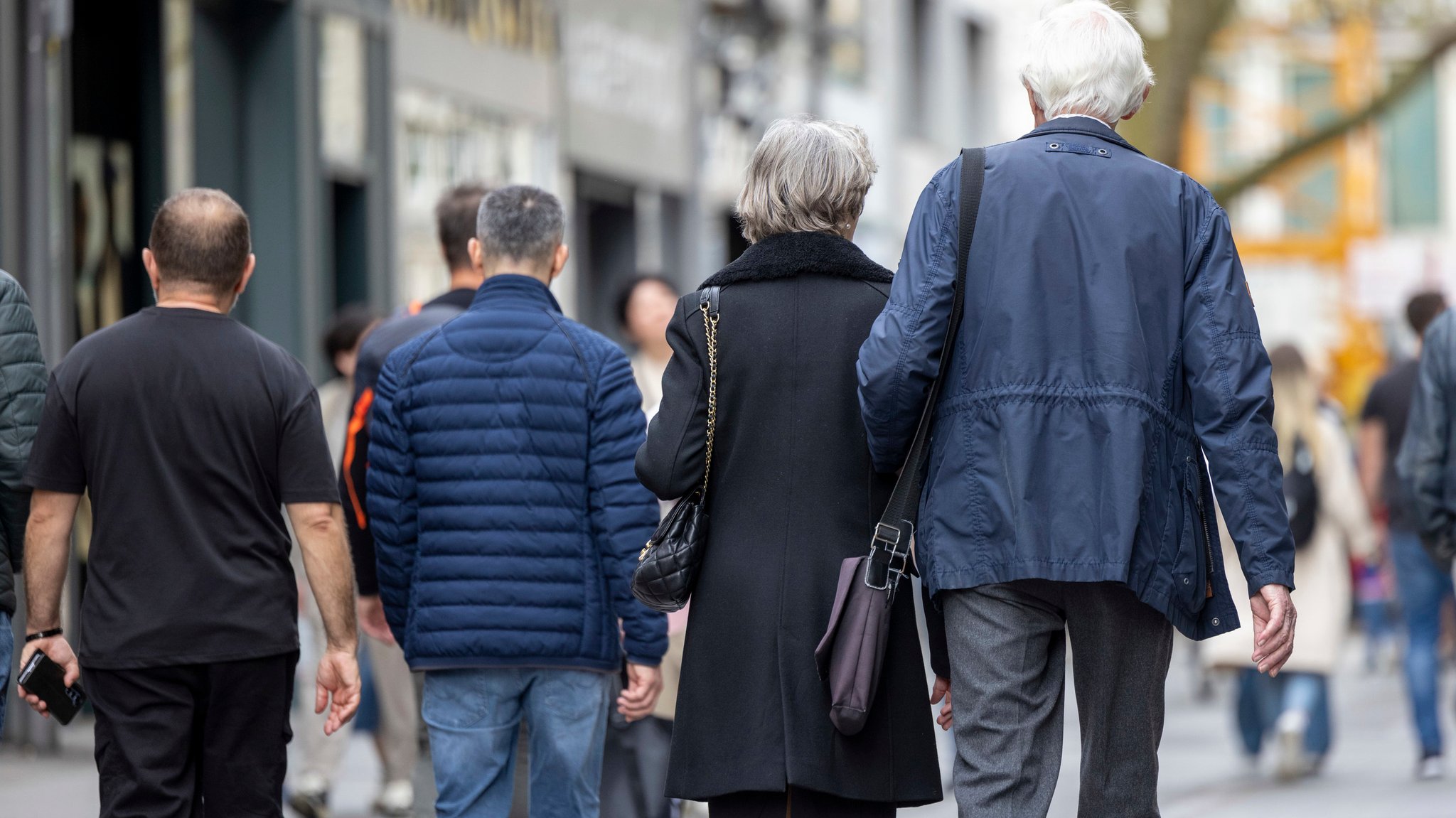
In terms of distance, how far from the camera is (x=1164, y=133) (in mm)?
17266

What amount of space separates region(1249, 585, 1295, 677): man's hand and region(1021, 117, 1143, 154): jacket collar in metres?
0.90

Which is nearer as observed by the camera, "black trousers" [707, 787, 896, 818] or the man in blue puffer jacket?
"black trousers" [707, 787, 896, 818]

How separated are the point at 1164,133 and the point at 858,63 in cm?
779

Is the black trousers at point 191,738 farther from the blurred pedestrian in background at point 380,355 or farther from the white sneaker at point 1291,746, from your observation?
the white sneaker at point 1291,746

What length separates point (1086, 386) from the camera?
407 centimetres

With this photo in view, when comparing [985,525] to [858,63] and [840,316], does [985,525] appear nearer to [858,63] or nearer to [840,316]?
[840,316]

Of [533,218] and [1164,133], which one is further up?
[1164,133]

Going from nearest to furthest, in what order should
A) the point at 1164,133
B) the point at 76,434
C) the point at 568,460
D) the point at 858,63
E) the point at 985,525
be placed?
the point at 985,525, the point at 76,434, the point at 568,460, the point at 1164,133, the point at 858,63

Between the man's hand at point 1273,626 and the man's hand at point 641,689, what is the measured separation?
1.62 m

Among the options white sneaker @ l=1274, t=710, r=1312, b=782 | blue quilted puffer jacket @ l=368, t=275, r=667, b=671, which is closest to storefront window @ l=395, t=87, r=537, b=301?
white sneaker @ l=1274, t=710, r=1312, b=782

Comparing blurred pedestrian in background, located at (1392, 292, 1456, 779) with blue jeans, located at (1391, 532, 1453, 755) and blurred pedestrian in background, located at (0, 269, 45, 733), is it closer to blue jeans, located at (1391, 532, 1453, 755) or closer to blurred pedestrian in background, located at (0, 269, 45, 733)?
blue jeans, located at (1391, 532, 1453, 755)

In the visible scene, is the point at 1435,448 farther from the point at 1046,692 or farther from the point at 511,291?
the point at 1046,692

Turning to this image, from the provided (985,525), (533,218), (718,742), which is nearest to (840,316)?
(985,525)

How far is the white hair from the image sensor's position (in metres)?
4.26
